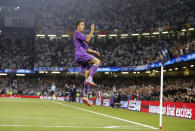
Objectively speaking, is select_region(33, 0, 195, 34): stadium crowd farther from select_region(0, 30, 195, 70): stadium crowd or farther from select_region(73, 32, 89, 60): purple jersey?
select_region(73, 32, 89, 60): purple jersey

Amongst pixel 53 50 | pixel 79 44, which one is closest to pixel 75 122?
pixel 79 44

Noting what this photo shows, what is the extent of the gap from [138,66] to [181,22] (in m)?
11.0

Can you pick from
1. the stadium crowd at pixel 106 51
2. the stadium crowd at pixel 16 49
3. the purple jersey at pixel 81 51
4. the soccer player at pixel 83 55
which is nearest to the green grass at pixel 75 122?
the soccer player at pixel 83 55

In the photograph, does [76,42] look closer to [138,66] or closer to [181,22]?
[138,66]

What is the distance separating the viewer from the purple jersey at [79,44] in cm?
811

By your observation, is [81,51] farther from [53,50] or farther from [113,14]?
[113,14]

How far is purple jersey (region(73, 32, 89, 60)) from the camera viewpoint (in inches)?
319

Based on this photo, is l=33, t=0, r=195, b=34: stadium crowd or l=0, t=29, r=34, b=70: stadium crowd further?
l=0, t=29, r=34, b=70: stadium crowd

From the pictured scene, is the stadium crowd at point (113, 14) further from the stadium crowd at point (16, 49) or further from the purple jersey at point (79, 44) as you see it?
the purple jersey at point (79, 44)

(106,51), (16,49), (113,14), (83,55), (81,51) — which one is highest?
(113,14)

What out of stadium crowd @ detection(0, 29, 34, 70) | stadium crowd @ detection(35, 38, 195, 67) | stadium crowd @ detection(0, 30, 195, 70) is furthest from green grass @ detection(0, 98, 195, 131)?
stadium crowd @ detection(0, 29, 34, 70)

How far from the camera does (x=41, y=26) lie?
7656 centimetres

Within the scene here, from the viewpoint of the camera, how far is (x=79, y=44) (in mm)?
8320

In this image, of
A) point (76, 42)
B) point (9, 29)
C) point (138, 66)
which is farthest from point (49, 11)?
point (76, 42)
